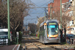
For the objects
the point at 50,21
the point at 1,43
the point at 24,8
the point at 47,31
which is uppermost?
the point at 24,8

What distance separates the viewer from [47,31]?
21.7 m

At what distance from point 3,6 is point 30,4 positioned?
4.63m

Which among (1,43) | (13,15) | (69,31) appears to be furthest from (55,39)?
(69,31)

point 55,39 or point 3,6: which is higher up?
point 3,6

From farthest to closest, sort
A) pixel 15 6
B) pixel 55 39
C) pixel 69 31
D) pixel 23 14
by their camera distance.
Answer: pixel 69 31 → pixel 23 14 → pixel 15 6 → pixel 55 39

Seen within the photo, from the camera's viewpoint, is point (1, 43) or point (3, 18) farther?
point (3, 18)

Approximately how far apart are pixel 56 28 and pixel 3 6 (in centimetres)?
1087

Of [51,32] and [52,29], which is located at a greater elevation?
[52,29]

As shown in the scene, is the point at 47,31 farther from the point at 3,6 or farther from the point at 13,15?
the point at 3,6

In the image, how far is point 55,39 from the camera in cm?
2152

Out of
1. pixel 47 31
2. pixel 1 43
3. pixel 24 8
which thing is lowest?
pixel 1 43

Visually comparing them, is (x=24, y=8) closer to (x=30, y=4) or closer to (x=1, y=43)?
(x=30, y=4)

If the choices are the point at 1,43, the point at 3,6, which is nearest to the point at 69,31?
the point at 3,6

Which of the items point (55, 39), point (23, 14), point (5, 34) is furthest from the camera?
point (23, 14)
